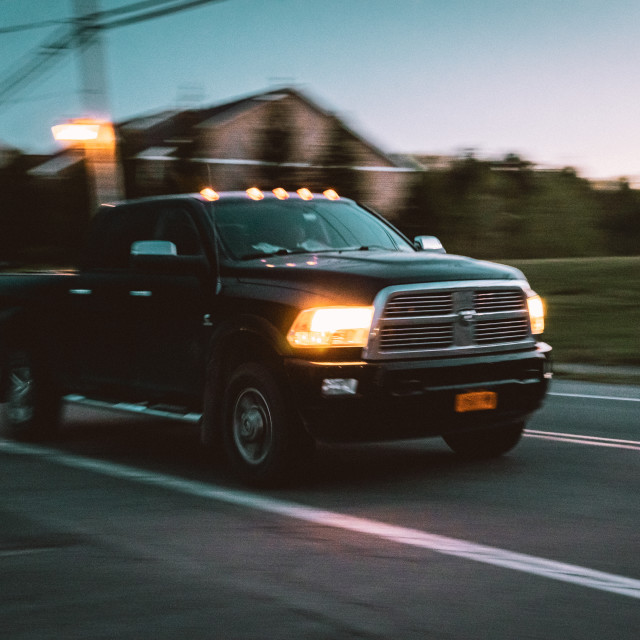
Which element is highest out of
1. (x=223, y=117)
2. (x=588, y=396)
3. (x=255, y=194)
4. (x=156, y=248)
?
(x=223, y=117)

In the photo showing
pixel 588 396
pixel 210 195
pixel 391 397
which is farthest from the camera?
pixel 588 396

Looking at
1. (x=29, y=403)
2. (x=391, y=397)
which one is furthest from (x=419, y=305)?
(x=29, y=403)

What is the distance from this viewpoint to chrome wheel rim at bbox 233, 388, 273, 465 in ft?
24.4

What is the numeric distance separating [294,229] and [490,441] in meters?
2.06

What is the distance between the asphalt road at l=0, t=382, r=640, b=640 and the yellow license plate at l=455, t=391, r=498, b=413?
0.49 metres

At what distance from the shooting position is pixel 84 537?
629 centimetres

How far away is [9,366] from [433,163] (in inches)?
931

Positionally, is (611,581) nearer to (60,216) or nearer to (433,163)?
(433,163)

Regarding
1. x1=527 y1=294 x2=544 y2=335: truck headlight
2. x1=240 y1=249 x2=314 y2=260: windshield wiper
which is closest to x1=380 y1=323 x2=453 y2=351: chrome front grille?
x1=527 y1=294 x2=544 y2=335: truck headlight

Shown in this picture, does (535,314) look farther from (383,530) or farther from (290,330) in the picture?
(383,530)

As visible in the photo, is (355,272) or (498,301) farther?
(498,301)

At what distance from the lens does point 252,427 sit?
7543mm

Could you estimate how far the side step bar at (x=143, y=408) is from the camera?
8.08 metres

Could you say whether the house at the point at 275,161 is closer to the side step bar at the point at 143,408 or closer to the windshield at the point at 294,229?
the side step bar at the point at 143,408
